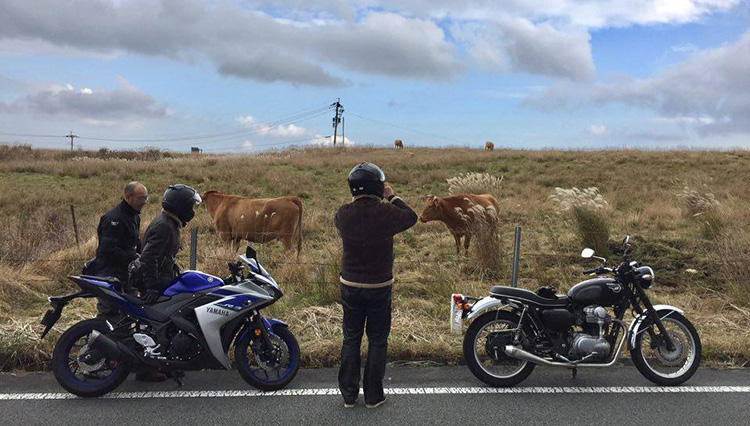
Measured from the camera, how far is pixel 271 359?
4.92 m

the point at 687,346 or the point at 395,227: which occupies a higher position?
the point at 395,227

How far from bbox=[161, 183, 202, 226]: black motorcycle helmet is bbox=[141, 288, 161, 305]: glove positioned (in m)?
0.66

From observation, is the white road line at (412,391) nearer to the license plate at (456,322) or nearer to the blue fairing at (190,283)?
the blue fairing at (190,283)

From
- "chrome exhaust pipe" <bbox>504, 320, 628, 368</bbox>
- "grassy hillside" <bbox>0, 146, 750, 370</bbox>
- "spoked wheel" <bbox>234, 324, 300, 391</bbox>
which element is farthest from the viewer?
"grassy hillside" <bbox>0, 146, 750, 370</bbox>

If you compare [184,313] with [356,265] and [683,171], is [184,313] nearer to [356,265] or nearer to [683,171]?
[356,265]

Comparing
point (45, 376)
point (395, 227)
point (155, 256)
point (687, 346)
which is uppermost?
point (395, 227)

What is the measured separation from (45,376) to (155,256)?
157 centimetres

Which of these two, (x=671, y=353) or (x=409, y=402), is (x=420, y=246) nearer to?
(x=671, y=353)

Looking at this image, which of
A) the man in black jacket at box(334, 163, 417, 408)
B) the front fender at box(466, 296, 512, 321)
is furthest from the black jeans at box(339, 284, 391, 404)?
the front fender at box(466, 296, 512, 321)

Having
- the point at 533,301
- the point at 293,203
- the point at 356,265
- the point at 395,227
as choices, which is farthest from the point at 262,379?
the point at 293,203

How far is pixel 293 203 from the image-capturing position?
1219 centimetres

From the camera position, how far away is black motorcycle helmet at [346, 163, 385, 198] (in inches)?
177

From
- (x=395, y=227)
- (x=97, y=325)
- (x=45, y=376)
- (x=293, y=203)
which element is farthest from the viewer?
(x=293, y=203)

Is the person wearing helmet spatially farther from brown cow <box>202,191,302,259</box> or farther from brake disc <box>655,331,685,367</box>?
brown cow <box>202,191,302,259</box>
